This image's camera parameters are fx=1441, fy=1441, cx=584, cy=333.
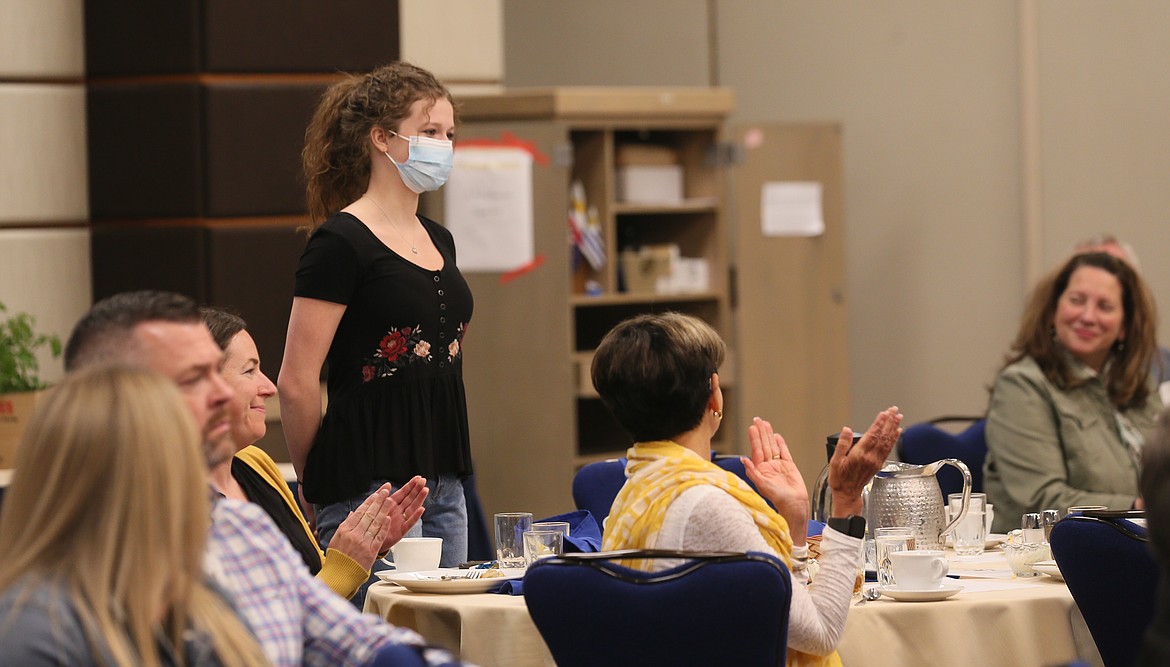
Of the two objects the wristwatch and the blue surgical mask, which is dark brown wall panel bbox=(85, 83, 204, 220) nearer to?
the blue surgical mask

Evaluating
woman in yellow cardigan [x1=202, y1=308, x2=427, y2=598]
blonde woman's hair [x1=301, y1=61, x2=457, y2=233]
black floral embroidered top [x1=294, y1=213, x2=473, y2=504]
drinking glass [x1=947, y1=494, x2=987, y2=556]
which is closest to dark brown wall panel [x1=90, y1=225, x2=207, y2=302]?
blonde woman's hair [x1=301, y1=61, x2=457, y2=233]

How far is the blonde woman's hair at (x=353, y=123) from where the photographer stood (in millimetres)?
3152

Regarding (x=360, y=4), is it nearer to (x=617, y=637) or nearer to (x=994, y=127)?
(x=994, y=127)

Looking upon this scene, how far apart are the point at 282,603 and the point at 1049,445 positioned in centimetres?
271

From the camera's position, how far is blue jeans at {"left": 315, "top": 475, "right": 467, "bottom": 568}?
9.85 ft

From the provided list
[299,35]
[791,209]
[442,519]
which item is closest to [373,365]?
[442,519]

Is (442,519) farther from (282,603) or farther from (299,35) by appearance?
(299,35)

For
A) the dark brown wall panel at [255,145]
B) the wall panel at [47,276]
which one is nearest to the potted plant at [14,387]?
the wall panel at [47,276]

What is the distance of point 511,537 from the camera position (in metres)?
2.82

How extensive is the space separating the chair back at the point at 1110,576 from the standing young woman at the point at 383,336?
1.28 metres

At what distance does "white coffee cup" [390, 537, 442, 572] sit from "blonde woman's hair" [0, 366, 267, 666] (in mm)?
1260

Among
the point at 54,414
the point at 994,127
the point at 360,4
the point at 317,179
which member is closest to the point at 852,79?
the point at 994,127

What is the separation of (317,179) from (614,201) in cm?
267

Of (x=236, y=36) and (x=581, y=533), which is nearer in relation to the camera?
(x=581, y=533)
